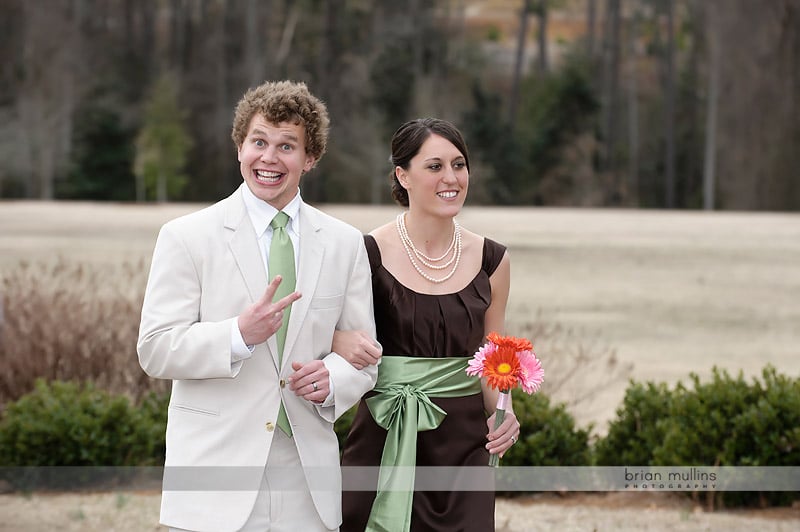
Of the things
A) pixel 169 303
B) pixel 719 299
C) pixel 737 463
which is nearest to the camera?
pixel 169 303

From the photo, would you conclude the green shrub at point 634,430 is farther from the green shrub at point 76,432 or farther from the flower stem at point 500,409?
the flower stem at point 500,409

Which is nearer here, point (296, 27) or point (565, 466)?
point (565, 466)

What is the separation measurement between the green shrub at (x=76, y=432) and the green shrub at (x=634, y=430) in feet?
9.21

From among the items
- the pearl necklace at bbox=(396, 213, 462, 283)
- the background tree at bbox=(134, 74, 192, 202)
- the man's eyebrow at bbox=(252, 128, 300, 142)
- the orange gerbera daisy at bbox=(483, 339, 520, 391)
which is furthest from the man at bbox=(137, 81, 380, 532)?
the background tree at bbox=(134, 74, 192, 202)

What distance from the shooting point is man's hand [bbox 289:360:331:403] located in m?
3.21

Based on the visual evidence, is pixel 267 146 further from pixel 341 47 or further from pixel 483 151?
pixel 341 47

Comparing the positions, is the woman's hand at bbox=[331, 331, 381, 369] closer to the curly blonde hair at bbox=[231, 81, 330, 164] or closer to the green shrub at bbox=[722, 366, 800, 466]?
the curly blonde hair at bbox=[231, 81, 330, 164]

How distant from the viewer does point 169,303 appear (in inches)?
124

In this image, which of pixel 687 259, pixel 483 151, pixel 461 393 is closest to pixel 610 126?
pixel 483 151

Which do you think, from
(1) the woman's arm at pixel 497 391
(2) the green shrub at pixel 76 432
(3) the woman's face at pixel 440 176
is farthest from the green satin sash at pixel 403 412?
(2) the green shrub at pixel 76 432

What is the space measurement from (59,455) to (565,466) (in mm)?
3164

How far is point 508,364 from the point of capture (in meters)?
3.51

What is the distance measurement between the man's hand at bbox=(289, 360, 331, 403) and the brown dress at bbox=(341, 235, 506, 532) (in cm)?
63

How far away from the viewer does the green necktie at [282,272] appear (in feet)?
10.7
